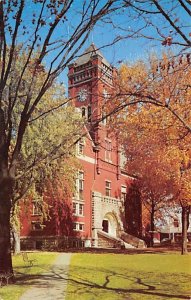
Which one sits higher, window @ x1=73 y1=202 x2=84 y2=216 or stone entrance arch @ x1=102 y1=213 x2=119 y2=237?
window @ x1=73 y1=202 x2=84 y2=216

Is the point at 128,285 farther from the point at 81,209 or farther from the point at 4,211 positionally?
the point at 81,209

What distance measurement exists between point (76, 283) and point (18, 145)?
321cm

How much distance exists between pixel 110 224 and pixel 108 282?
81.7ft

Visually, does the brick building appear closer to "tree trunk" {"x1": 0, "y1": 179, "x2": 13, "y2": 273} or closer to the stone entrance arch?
the stone entrance arch

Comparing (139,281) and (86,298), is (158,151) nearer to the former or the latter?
(139,281)

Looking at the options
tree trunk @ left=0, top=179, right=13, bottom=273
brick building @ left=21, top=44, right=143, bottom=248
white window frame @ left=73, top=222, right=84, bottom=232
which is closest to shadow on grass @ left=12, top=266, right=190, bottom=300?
tree trunk @ left=0, top=179, right=13, bottom=273

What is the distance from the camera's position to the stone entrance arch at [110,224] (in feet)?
109

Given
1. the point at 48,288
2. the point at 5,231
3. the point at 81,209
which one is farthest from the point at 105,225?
the point at 48,288

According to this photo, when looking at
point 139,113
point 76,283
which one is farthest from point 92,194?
point 76,283

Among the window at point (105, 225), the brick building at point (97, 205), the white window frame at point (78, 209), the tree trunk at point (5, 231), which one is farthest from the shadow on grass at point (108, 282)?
the window at point (105, 225)

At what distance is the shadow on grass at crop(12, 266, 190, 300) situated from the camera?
792 centimetres

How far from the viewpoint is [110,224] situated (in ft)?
112

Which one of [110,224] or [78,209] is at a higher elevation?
[78,209]

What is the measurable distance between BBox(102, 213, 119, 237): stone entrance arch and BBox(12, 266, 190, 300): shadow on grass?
21.5 meters
